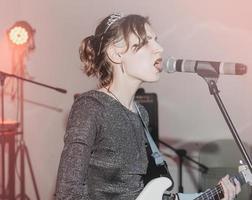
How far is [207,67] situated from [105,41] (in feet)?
1.02

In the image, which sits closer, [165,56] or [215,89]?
[215,89]

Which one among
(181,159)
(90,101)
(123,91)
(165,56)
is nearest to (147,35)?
(123,91)

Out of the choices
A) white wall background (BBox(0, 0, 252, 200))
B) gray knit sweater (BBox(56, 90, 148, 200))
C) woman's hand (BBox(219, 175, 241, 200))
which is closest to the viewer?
gray knit sweater (BBox(56, 90, 148, 200))

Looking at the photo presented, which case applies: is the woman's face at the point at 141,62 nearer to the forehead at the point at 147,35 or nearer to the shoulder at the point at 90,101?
the forehead at the point at 147,35

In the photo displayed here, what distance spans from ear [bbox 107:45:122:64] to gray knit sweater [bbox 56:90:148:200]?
0.41 feet

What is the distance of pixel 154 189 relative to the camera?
4.44 feet

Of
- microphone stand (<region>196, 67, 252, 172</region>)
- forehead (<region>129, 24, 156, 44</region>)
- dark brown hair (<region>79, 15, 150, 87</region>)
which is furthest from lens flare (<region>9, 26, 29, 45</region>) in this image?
microphone stand (<region>196, 67, 252, 172</region>)

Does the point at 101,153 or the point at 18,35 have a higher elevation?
the point at 18,35

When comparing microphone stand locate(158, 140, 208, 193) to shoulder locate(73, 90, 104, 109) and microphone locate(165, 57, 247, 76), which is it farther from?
shoulder locate(73, 90, 104, 109)

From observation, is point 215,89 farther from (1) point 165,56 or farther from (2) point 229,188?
(1) point 165,56

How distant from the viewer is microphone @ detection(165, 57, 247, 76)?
4.41ft

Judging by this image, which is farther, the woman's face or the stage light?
the stage light

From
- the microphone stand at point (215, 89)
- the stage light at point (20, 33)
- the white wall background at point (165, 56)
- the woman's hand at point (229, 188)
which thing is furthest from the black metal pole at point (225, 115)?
the stage light at point (20, 33)

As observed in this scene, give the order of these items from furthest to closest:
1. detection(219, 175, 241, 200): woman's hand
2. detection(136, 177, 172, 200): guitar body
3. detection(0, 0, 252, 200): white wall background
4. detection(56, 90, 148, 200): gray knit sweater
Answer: detection(0, 0, 252, 200): white wall background
detection(219, 175, 241, 200): woman's hand
detection(136, 177, 172, 200): guitar body
detection(56, 90, 148, 200): gray knit sweater
